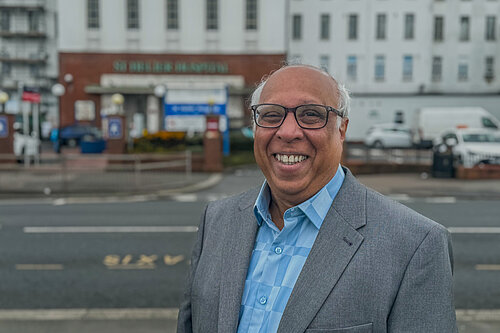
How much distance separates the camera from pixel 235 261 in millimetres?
Result: 2273

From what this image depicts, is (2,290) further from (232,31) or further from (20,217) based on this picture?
(232,31)

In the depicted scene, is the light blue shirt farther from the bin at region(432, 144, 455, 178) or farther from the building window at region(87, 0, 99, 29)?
the building window at region(87, 0, 99, 29)

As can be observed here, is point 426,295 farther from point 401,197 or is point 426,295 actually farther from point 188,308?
point 401,197

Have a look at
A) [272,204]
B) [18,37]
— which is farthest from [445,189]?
[18,37]

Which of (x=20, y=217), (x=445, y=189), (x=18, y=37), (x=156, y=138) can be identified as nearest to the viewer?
(x=20, y=217)

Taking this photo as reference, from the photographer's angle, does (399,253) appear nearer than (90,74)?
Yes

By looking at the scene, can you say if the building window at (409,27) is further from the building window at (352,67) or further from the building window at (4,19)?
the building window at (4,19)

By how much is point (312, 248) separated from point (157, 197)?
14914 millimetres

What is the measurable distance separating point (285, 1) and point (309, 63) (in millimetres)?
40099

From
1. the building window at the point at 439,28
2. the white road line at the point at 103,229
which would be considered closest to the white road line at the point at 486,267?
the white road line at the point at 103,229

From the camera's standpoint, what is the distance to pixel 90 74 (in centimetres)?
4034

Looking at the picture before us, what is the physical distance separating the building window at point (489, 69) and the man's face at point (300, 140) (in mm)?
52338

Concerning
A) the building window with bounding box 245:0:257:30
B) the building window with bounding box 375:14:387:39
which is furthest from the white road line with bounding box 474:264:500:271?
the building window with bounding box 375:14:387:39

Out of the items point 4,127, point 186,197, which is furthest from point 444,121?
point 4,127
